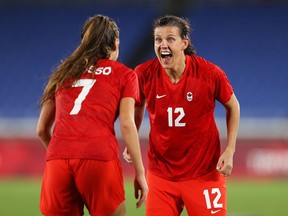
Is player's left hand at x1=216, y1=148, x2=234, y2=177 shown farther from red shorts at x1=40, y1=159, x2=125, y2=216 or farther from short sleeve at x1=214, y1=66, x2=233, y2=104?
red shorts at x1=40, y1=159, x2=125, y2=216

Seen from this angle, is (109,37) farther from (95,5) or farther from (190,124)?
(95,5)

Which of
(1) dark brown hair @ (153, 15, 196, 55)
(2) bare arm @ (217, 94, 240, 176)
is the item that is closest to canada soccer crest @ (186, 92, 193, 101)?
(2) bare arm @ (217, 94, 240, 176)

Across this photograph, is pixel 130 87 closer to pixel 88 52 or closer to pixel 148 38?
pixel 88 52

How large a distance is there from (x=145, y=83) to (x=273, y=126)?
930 centimetres

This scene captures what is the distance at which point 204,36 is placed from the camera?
71.7ft

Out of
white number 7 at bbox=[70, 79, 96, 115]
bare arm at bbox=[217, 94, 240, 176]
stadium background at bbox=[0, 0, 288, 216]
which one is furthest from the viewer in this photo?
stadium background at bbox=[0, 0, 288, 216]

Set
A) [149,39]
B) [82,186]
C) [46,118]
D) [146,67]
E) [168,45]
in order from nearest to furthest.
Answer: [82,186] < [46,118] < [168,45] < [146,67] < [149,39]

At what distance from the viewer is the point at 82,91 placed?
15.3 feet

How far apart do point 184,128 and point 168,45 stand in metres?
0.64

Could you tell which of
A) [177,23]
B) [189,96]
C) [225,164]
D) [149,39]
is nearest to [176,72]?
[189,96]

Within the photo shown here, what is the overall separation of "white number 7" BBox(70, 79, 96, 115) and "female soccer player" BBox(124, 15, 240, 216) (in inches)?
37.5

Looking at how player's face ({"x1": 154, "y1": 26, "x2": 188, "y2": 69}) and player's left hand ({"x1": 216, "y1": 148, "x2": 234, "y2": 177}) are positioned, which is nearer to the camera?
player's left hand ({"x1": 216, "y1": 148, "x2": 234, "y2": 177})

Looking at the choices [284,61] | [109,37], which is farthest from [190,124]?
[284,61]

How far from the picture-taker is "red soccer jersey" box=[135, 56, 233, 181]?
5.54 m
